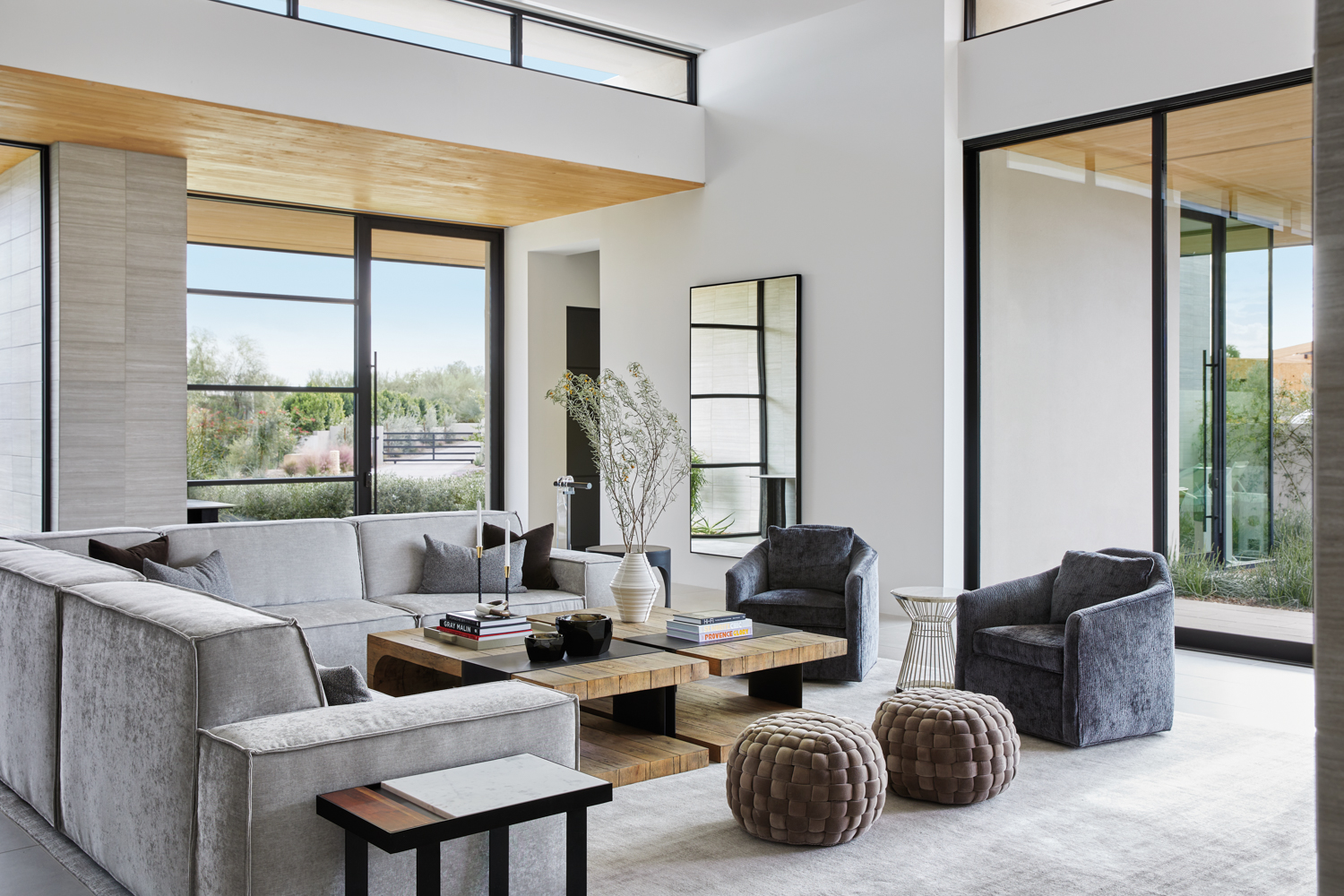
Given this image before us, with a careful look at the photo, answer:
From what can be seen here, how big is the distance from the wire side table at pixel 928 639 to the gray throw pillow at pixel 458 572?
6.08 feet

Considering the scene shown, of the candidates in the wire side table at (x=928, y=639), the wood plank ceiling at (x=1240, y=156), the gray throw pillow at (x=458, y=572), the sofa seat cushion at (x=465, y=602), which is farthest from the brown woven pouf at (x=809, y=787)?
the wood plank ceiling at (x=1240, y=156)

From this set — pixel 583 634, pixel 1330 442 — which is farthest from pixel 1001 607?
pixel 1330 442

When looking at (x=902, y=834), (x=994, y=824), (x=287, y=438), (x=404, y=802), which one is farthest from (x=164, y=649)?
(x=287, y=438)

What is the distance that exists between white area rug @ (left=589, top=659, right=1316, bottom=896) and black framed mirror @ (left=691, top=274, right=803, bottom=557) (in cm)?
363

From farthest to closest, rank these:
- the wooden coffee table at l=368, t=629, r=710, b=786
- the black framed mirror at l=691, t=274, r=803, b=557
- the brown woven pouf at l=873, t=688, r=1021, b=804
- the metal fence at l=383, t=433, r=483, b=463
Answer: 1. the metal fence at l=383, t=433, r=483, b=463
2. the black framed mirror at l=691, t=274, r=803, b=557
3. the wooden coffee table at l=368, t=629, r=710, b=786
4. the brown woven pouf at l=873, t=688, r=1021, b=804

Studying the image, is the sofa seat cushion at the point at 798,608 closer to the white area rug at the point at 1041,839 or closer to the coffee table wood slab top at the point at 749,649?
the coffee table wood slab top at the point at 749,649

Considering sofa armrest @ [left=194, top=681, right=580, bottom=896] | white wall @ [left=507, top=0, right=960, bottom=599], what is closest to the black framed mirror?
white wall @ [left=507, top=0, right=960, bottom=599]

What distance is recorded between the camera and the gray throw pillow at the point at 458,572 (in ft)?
17.2

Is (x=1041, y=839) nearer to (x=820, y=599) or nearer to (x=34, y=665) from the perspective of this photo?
(x=820, y=599)

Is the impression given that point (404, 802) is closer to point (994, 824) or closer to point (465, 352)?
point (994, 824)

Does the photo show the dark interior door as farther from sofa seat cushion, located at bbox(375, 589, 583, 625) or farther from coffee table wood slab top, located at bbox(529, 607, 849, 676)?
coffee table wood slab top, located at bbox(529, 607, 849, 676)

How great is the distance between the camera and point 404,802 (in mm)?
2121

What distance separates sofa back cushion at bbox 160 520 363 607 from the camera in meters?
4.64

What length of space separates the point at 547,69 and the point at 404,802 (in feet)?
19.3
